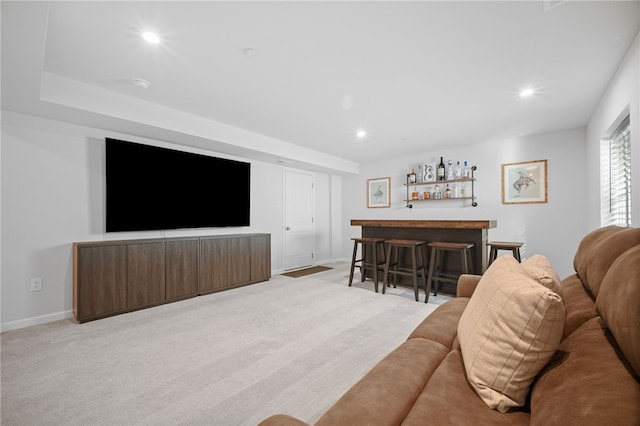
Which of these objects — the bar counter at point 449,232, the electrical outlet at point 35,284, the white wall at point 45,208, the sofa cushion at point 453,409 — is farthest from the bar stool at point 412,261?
the electrical outlet at point 35,284

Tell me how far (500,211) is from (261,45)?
4599 millimetres

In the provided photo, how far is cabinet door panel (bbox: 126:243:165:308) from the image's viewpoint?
3.33 meters

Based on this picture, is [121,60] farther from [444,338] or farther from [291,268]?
[291,268]

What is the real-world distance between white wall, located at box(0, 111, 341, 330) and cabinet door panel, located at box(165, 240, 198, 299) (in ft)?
2.24

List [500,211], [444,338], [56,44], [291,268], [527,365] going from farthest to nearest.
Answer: [291,268], [500,211], [56,44], [444,338], [527,365]

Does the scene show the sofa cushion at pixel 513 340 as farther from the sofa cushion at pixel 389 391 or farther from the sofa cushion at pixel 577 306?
the sofa cushion at pixel 577 306

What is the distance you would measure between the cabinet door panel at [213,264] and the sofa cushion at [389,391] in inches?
134

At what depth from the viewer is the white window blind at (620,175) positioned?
8.79ft

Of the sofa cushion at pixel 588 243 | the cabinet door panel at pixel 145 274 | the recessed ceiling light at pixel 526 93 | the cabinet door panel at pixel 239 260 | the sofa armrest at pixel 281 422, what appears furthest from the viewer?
the cabinet door panel at pixel 239 260

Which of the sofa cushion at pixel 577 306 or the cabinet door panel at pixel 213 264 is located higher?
the sofa cushion at pixel 577 306

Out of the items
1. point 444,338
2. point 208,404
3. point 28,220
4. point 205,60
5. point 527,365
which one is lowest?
point 208,404

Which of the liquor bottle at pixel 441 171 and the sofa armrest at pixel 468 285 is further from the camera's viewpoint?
the liquor bottle at pixel 441 171

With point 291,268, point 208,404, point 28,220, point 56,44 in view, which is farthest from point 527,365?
point 291,268

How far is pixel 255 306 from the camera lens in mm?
3502
